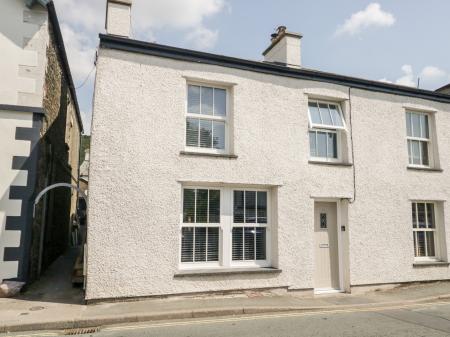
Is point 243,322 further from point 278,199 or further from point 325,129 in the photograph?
point 325,129

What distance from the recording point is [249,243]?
873 cm

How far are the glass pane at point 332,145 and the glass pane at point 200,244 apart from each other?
4048mm

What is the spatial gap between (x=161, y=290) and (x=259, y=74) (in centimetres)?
547

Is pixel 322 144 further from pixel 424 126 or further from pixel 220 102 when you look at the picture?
pixel 424 126

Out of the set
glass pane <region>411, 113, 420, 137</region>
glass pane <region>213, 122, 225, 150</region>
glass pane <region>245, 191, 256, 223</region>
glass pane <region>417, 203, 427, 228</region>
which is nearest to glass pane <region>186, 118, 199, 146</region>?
glass pane <region>213, 122, 225, 150</region>

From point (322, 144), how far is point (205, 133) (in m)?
3.24

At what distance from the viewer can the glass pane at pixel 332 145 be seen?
994cm

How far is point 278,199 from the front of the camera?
8.78m

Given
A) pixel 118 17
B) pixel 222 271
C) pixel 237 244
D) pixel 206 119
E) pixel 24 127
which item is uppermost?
pixel 118 17

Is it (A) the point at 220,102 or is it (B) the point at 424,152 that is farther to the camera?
(B) the point at 424,152

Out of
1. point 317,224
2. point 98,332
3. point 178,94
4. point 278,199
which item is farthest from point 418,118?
point 98,332

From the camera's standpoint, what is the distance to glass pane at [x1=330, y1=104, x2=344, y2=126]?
9.94m

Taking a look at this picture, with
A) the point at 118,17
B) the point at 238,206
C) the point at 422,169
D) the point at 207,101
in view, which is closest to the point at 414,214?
the point at 422,169

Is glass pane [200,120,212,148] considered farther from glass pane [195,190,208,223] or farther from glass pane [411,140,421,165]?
glass pane [411,140,421,165]
